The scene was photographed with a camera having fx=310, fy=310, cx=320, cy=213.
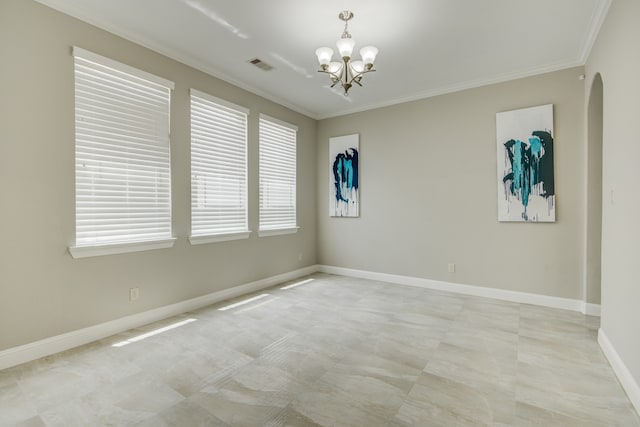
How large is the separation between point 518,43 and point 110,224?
466cm

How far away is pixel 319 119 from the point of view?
600 centimetres

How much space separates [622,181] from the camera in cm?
229

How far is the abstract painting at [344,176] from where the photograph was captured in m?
5.53

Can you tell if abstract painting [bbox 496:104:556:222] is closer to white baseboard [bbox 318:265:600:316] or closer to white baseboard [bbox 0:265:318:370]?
white baseboard [bbox 318:265:600:316]

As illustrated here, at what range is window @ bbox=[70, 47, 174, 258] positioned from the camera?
2893mm

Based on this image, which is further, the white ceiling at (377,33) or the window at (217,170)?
the window at (217,170)

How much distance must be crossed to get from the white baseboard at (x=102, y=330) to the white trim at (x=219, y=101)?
2.50 metres

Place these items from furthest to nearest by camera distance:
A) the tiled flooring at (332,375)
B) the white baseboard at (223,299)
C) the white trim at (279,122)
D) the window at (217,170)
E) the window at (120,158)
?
the white trim at (279,122)
the window at (217,170)
the window at (120,158)
the white baseboard at (223,299)
the tiled flooring at (332,375)

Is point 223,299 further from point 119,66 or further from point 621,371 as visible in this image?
point 621,371

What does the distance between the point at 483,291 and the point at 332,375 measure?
117 inches

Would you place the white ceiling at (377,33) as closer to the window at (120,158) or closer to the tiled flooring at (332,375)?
the window at (120,158)

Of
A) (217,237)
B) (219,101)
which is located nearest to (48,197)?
(217,237)

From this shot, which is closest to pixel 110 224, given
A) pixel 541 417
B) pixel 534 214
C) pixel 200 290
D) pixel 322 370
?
pixel 200 290

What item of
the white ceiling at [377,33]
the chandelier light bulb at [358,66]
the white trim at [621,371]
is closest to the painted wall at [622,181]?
the white trim at [621,371]
